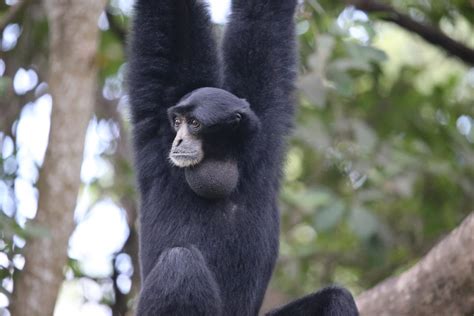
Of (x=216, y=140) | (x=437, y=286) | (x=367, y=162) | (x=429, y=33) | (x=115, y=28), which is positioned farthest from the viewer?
(x=429, y=33)

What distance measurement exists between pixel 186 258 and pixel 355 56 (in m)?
2.75

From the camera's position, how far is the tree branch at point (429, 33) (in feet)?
30.1

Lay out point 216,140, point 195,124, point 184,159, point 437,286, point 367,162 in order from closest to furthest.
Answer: point 184,159 < point 195,124 < point 216,140 < point 437,286 < point 367,162

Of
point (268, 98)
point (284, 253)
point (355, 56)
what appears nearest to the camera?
point (268, 98)

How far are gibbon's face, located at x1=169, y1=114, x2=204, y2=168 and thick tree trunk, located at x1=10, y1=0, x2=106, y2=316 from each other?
3.93 ft

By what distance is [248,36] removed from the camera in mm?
6480

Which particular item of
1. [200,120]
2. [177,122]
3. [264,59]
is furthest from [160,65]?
[264,59]

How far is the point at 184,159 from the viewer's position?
5.94m

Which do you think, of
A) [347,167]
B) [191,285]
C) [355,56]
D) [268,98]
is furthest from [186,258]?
[347,167]

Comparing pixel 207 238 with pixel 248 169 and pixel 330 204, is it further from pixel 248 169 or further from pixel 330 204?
pixel 330 204

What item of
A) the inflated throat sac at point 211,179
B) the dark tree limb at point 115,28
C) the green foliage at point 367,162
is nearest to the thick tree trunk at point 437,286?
the green foliage at point 367,162

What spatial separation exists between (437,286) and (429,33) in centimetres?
354

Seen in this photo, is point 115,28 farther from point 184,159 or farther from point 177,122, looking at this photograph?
point 184,159

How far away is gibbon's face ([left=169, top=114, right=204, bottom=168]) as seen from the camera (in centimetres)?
595
